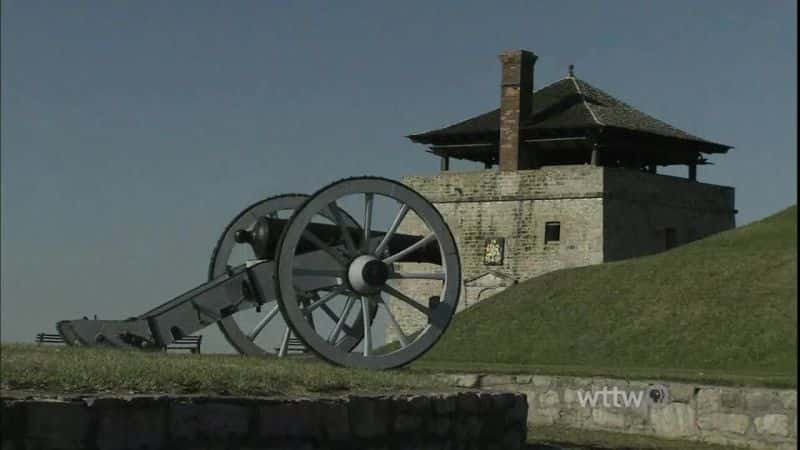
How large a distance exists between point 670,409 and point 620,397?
616mm

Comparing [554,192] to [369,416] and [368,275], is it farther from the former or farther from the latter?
[369,416]

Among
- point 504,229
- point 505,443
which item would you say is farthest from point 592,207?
point 505,443

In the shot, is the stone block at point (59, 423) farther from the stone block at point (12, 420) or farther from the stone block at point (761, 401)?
the stone block at point (761, 401)

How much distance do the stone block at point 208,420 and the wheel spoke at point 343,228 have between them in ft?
15.7

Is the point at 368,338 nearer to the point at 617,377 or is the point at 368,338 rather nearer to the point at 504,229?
the point at 617,377

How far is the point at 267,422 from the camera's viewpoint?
26.2ft

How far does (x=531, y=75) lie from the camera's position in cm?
3994

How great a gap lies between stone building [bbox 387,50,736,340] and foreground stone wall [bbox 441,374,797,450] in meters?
22.8

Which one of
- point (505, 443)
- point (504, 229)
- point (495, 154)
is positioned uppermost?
point (495, 154)

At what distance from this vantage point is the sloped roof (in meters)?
39.8

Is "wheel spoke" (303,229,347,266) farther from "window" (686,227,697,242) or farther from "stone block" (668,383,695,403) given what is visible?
"window" (686,227,697,242)

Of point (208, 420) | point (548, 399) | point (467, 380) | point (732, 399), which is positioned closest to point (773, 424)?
point (732, 399)

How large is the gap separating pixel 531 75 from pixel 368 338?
1105 inches

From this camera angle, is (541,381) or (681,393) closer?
(681,393)
